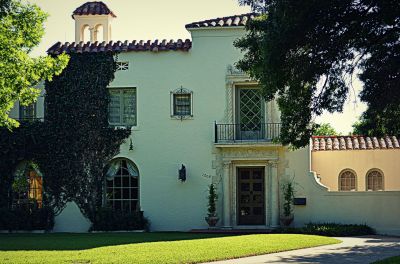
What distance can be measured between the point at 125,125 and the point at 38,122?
10.3 ft

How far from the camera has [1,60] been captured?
1975cm

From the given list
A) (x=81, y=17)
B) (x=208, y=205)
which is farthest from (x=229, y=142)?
(x=81, y=17)

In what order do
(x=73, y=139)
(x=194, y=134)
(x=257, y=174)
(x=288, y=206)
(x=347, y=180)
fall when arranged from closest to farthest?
1. (x=288, y=206)
2. (x=194, y=134)
3. (x=257, y=174)
4. (x=73, y=139)
5. (x=347, y=180)

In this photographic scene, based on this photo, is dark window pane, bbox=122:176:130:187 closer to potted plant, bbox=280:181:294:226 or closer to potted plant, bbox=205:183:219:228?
potted plant, bbox=205:183:219:228

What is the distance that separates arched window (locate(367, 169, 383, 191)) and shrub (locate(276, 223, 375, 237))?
19.9 ft

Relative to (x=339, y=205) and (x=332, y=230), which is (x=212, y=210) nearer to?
(x=332, y=230)

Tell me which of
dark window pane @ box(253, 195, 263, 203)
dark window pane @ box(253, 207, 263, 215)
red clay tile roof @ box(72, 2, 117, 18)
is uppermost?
red clay tile roof @ box(72, 2, 117, 18)

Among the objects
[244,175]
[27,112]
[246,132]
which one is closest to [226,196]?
[244,175]

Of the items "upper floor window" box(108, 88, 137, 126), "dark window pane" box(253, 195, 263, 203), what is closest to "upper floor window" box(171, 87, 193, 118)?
"upper floor window" box(108, 88, 137, 126)

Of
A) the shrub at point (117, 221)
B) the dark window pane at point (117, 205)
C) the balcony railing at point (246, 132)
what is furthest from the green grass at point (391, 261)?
the dark window pane at point (117, 205)

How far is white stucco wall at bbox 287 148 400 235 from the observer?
80.5ft

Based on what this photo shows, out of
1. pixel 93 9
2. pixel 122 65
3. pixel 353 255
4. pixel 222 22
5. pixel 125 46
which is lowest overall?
pixel 353 255

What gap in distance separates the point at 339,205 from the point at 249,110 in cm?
463

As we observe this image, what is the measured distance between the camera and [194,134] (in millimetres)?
25984
